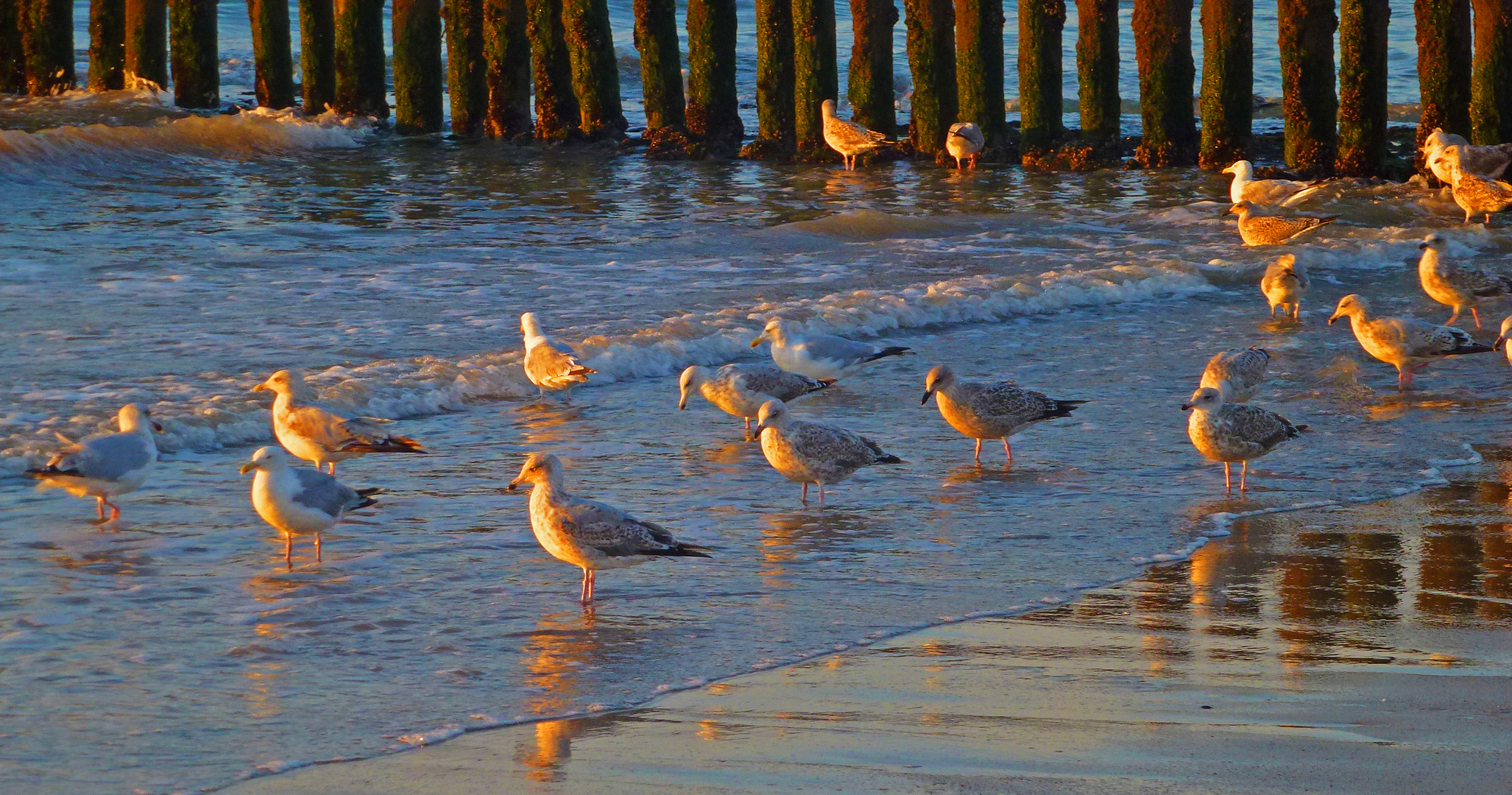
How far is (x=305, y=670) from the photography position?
524cm

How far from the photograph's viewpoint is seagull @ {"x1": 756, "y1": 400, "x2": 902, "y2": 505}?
7.45 m

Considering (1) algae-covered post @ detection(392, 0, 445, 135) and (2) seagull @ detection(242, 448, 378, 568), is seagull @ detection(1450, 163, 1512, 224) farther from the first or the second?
(1) algae-covered post @ detection(392, 0, 445, 135)

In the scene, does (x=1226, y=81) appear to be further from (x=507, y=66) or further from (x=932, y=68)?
(x=507, y=66)

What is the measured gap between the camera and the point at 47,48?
2677 centimetres

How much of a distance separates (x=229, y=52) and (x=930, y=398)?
28.9 metres

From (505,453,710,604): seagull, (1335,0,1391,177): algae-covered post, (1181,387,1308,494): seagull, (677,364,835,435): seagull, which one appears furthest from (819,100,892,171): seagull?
(505,453,710,604): seagull

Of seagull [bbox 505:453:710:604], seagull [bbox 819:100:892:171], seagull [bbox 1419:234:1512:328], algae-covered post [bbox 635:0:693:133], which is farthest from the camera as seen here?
algae-covered post [bbox 635:0:693:133]

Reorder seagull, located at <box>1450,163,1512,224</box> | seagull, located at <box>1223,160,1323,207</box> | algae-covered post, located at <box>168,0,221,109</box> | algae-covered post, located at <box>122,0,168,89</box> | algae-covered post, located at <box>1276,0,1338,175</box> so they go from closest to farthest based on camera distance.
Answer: seagull, located at <box>1450,163,1512,224</box>, seagull, located at <box>1223,160,1323,207</box>, algae-covered post, located at <box>1276,0,1338,175</box>, algae-covered post, located at <box>168,0,221,109</box>, algae-covered post, located at <box>122,0,168,89</box>

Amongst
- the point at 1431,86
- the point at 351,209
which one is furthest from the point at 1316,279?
the point at 351,209

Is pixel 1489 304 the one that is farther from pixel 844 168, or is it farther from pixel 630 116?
pixel 630 116

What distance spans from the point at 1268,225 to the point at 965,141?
17.8 ft

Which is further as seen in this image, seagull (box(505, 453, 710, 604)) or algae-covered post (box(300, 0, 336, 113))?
algae-covered post (box(300, 0, 336, 113))

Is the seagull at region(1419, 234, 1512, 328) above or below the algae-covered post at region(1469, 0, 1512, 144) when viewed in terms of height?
below

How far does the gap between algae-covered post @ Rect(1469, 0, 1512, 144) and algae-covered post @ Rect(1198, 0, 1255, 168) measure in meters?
2.24
